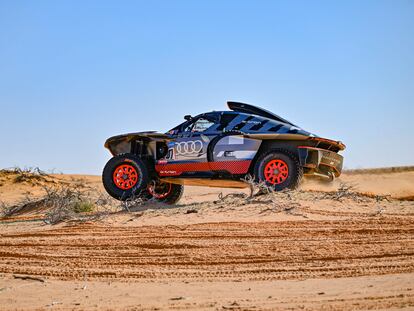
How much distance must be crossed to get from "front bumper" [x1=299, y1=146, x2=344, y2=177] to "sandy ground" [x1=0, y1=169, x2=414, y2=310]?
670 mm

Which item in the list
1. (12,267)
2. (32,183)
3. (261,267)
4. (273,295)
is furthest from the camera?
(32,183)

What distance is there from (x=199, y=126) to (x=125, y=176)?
1.61 meters

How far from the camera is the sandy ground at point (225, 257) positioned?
6.37 m

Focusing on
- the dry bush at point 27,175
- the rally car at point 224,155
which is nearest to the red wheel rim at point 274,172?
the rally car at point 224,155

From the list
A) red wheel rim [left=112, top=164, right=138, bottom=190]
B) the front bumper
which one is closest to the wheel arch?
the front bumper

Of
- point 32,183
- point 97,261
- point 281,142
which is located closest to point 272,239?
point 97,261

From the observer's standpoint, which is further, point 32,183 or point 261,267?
point 32,183

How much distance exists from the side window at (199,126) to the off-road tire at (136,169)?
3.41 ft

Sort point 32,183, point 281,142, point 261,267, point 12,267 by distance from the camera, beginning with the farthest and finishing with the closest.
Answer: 1. point 32,183
2. point 281,142
3. point 12,267
4. point 261,267

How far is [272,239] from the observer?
30.0 feet

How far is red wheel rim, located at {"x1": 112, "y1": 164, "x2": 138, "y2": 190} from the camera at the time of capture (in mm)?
13867

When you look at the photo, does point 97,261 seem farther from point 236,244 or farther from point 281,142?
point 281,142

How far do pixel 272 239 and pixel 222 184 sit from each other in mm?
4821

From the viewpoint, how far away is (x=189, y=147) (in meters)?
13.6
